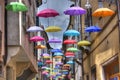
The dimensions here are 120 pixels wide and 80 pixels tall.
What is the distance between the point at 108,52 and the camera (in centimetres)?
2206

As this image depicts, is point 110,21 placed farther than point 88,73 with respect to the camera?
No

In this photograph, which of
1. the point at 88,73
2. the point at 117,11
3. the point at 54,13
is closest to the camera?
the point at 117,11

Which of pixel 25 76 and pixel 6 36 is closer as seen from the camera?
pixel 6 36

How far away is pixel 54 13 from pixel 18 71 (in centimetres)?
760

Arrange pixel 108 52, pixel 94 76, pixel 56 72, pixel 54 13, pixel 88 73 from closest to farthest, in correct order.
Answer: pixel 54 13
pixel 108 52
pixel 94 76
pixel 88 73
pixel 56 72

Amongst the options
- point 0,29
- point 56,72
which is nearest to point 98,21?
point 0,29

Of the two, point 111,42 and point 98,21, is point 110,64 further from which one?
point 98,21

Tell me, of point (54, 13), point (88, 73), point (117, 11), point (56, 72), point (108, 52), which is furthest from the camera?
point (56, 72)

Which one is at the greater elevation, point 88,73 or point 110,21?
point 110,21

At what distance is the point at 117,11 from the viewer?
19.0 metres

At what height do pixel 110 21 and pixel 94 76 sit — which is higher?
pixel 110 21

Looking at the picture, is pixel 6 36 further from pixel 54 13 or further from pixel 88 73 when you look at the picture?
pixel 88 73

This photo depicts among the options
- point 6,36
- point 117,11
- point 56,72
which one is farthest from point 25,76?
point 56,72

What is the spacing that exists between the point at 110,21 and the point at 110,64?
2923mm
